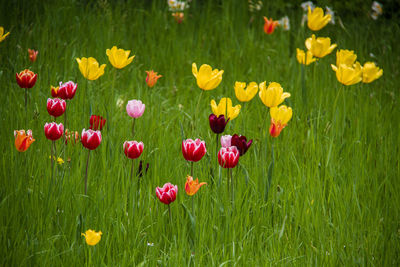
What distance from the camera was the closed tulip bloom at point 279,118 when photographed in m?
2.14

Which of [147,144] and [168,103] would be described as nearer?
[147,144]

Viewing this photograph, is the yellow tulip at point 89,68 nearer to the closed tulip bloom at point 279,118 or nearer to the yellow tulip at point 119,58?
the yellow tulip at point 119,58

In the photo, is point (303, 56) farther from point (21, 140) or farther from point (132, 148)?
point (21, 140)

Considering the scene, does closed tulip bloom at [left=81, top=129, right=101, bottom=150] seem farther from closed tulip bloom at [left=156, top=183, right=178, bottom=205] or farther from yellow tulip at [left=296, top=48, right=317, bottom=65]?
yellow tulip at [left=296, top=48, right=317, bottom=65]

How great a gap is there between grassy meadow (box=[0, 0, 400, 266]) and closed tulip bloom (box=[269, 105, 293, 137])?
0.13 meters

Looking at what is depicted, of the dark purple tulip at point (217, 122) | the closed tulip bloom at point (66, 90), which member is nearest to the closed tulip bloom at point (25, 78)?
the closed tulip bloom at point (66, 90)

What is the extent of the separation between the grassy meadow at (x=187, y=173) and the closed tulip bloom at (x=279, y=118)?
13 centimetres

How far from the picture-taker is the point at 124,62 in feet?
8.04

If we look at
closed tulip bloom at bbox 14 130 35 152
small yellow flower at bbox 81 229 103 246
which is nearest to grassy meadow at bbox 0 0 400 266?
small yellow flower at bbox 81 229 103 246

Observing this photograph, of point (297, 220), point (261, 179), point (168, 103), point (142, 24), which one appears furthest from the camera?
point (142, 24)

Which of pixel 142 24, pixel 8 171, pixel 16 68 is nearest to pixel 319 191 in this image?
pixel 8 171

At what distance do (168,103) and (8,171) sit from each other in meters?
1.24

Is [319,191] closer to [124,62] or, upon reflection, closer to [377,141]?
[377,141]

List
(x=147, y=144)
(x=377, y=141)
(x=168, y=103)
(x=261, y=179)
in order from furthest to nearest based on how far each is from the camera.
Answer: (x=168, y=103)
(x=377, y=141)
(x=147, y=144)
(x=261, y=179)
